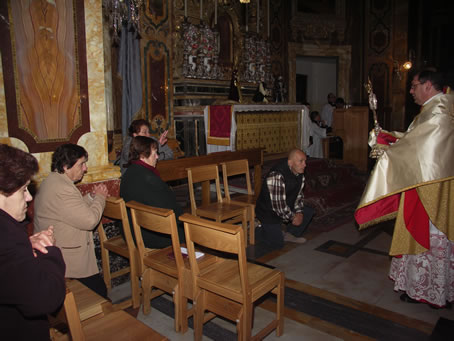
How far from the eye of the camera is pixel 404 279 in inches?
129

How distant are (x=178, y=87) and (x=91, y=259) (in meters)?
5.77

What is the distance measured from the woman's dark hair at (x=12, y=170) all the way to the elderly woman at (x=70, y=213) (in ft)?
3.77

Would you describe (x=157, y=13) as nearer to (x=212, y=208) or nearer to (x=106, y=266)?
(x=212, y=208)

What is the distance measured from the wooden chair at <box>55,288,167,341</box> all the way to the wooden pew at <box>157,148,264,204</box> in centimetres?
260

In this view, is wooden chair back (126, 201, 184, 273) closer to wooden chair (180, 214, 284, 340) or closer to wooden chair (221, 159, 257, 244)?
wooden chair (180, 214, 284, 340)

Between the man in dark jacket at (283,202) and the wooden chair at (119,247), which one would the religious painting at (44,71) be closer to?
the wooden chair at (119,247)

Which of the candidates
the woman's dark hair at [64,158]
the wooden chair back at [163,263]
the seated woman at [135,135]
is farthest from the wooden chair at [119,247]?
the seated woman at [135,135]

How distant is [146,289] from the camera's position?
9.87 feet

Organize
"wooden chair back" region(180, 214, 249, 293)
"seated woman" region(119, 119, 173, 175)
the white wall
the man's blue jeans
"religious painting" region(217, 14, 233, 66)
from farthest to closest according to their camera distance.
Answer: the white wall → "religious painting" region(217, 14, 233, 66) → "seated woman" region(119, 119, 173, 175) → the man's blue jeans → "wooden chair back" region(180, 214, 249, 293)

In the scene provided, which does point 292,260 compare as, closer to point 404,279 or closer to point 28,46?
point 404,279

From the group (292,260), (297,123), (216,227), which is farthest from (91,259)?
(297,123)

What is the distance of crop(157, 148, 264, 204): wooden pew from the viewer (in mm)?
4585

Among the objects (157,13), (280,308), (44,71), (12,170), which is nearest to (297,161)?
(280,308)

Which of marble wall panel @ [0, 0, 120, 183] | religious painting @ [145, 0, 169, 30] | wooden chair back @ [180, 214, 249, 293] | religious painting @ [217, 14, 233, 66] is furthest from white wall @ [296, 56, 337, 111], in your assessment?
wooden chair back @ [180, 214, 249, 293]
